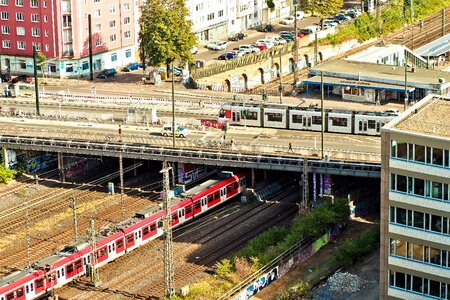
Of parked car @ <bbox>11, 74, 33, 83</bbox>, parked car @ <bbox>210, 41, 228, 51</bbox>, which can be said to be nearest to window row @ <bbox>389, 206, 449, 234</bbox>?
parked car @ <bbox>11, 74, 33, 83</bbox>

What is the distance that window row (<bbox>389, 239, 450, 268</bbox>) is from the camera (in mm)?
68188

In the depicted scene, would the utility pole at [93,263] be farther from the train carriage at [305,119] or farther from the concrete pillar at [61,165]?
the train carriage at [305,119]

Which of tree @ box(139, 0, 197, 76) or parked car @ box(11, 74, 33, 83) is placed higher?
tree @ box(139, 0, 197, 76)

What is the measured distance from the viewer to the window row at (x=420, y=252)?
6819 centimetres

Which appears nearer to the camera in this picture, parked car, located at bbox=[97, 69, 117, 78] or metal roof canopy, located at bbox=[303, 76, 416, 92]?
metal roof canopy, located at bbox=[303, 76, 416, 92]

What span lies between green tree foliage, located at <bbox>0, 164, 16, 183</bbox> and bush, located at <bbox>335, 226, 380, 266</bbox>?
35.5 metres

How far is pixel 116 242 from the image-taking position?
8438 centimetres

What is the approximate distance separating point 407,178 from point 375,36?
328ft

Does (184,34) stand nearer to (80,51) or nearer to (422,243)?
(80,51)

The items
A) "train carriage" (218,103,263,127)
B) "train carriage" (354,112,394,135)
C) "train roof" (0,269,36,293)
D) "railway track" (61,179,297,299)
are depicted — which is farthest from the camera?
"train carriage" (218,103,263,127)

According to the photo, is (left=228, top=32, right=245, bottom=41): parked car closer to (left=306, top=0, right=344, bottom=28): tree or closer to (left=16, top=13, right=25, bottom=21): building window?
(left=306, top=0, right=344, bottom=28): tree

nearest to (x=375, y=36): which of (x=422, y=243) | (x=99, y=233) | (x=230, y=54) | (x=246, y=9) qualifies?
(x=246, y=9)

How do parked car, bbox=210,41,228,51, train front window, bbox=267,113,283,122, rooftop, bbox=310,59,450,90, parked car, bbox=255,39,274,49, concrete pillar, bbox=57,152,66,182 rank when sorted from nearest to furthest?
concrete pillar, bbox=57,152,66,182 < train front window, bbox=267,113,283,122 < rooftop, bbox=310,59,450,90 < parked car, bbox=210,41,228,51 < parked car, bbox=255,39,274,49

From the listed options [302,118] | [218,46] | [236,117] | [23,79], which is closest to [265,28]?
[218,46]
